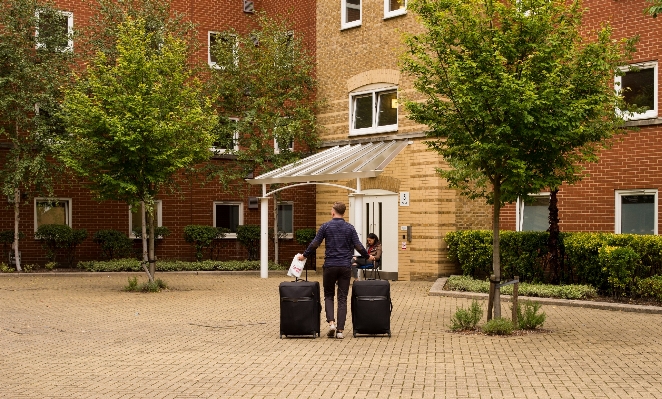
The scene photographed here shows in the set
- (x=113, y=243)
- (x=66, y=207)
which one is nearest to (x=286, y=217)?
(x=113, y=243)

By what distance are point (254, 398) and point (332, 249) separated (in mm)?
4714

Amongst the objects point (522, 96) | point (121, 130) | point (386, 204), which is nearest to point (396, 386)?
point (522, 96)

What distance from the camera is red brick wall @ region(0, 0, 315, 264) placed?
2764 centimetres

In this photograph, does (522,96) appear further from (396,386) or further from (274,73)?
(274,73)

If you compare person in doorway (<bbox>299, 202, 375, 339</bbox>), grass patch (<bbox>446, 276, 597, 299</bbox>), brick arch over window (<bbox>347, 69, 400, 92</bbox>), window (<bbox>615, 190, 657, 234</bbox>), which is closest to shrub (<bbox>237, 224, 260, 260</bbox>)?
brick arch over window (<bbox>347, 69, 400, 92</bbox>)

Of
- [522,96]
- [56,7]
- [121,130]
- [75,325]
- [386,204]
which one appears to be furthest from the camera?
[56,7]

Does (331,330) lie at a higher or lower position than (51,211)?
lower

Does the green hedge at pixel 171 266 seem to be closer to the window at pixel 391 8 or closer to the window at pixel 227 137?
the window at pixel 227 137

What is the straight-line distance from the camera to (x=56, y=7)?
26406mm

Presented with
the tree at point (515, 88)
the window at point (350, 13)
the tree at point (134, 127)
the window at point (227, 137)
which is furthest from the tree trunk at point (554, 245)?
the window at point (227, 137)

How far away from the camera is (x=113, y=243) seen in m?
27.6

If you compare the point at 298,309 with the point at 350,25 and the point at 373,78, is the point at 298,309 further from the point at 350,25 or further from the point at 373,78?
the point at 350,25

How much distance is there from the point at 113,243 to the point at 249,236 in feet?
14.3

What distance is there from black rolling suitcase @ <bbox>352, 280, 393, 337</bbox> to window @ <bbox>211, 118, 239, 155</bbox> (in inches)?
557
